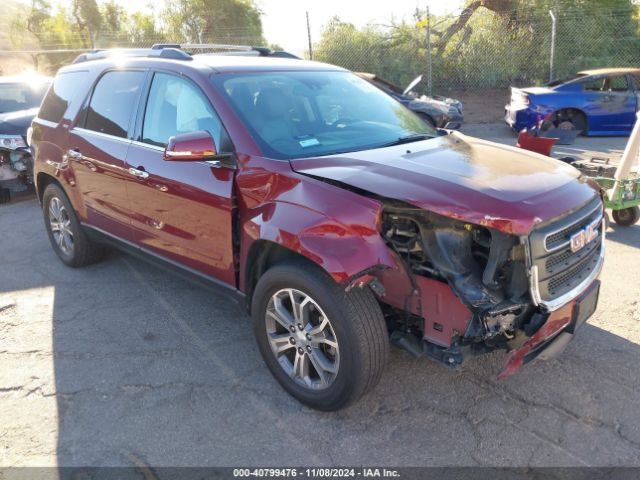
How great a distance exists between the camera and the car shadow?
273 cm

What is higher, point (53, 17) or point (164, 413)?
point (53, 17)

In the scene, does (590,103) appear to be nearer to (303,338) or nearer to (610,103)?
(610,103)

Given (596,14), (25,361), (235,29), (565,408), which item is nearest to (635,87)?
(596,14)

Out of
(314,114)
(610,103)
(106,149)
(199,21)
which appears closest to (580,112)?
(610,103)

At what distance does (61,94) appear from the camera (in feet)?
16.5

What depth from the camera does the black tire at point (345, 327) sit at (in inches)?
106

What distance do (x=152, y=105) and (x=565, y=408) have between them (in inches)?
129

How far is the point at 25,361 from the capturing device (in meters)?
3.70

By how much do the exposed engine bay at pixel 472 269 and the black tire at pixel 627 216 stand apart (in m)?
3.90

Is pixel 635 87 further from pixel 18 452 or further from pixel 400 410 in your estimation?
pixel 18 452

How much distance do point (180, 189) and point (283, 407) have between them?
4.92ft

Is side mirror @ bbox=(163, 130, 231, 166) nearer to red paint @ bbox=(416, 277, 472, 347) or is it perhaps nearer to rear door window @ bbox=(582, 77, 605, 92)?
red paint @ bbox=(416, 277, 472, 347)

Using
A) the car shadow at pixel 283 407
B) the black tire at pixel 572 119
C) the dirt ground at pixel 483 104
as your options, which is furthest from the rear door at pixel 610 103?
the car shadow at pixel 283 407

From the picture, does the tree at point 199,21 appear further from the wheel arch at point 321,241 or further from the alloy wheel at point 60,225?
the wheel arch at point 321,241
